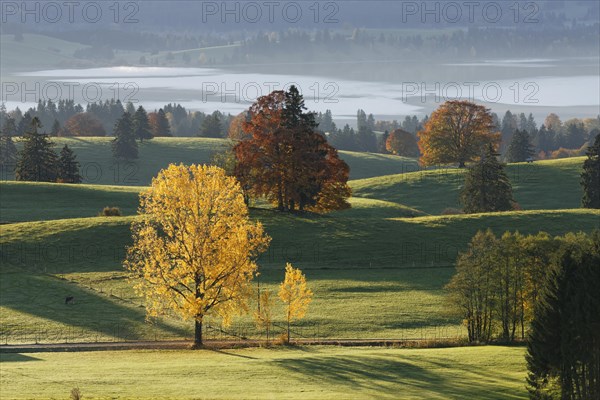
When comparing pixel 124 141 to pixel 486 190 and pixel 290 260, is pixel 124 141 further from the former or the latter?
pixel 290 260

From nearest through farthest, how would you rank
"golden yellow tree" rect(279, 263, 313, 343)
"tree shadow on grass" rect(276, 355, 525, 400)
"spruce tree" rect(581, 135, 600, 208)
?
"tree shadow on grass" rect(276, 355, 525, 400)
"golden yellow tree" rect(279, 263, 313, 343)
"spruce tree" rect(581, 135, 600, 208)

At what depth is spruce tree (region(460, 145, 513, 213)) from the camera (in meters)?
116

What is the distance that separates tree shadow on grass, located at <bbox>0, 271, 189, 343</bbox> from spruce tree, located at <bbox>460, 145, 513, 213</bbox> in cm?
5364

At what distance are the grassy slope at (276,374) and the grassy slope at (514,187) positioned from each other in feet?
243

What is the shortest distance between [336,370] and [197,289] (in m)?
14.9

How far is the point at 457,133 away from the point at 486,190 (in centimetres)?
4382

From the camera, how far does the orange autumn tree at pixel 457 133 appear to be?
517ft

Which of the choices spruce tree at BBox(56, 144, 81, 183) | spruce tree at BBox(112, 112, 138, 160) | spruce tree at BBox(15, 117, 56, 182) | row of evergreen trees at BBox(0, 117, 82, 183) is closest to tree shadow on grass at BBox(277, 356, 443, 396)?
row of evergreen trees at BBox(0, 117, 82, 183)

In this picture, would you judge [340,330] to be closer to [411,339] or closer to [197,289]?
[411,339]

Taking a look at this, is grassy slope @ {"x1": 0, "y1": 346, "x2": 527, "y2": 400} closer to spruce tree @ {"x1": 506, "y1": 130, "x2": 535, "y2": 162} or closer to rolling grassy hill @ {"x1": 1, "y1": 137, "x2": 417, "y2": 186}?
rolling grassy hill @ {"x1": 1, "y1": 137, "x2": 417, "y2": 186}

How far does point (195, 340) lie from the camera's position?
219 ft

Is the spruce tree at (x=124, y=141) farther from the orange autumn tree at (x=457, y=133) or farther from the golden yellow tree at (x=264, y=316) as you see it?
the golden yellow tree at (x=264, y=316)

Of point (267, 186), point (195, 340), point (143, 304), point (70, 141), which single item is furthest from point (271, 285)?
point (70, 141)

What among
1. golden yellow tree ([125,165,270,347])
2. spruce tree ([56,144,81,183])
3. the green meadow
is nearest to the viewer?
the green meadow
